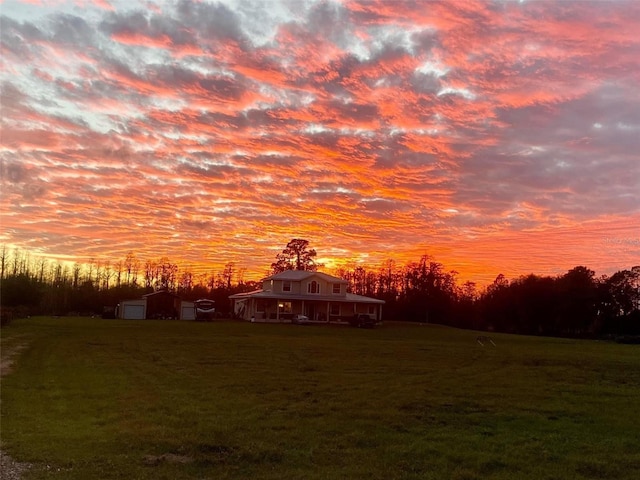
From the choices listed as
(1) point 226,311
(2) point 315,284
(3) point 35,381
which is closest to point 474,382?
(3) point 35,381

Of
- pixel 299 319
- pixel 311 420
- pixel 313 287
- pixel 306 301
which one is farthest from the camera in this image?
pixel 313 287

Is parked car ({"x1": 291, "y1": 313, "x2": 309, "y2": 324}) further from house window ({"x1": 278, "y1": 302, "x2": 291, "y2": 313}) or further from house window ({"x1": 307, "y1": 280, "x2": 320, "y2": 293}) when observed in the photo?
house window ({"x1": 307, "y1": 280, "x2": 320, "y2": 293})

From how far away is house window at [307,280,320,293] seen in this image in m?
60.3

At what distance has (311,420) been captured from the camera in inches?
438

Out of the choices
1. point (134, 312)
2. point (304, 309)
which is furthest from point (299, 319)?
point (134, 312)

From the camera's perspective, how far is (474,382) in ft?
56.1

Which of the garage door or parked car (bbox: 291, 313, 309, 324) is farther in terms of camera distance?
the garage door

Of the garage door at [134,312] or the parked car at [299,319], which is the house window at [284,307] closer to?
the parked car at [299,319]

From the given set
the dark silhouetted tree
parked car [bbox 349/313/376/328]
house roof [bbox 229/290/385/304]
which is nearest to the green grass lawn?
parked car [bbox 349/313/376/328]

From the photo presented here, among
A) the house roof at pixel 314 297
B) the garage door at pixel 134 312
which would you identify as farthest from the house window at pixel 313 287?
the garage door at pixel 134 312

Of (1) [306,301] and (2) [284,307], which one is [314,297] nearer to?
(1) [306,301]

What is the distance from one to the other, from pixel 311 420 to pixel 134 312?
2195 inches

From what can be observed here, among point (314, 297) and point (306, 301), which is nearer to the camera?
point (314, 297)

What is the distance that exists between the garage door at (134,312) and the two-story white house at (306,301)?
1155 cm
